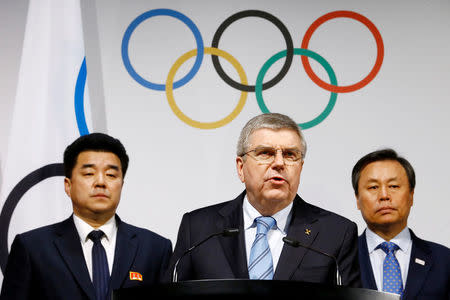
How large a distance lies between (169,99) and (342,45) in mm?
1170

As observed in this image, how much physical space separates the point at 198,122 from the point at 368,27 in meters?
1.27

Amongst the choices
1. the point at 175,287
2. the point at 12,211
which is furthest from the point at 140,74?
the point at 175,287

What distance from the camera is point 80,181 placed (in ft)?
10.1

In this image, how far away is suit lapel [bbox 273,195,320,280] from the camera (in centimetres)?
248

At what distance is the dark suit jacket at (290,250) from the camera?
2.49 metres

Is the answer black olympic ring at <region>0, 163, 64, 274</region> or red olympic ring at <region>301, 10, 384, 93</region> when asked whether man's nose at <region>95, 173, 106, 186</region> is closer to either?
black olympic ring at <region>0, 163, 64, 274</region>

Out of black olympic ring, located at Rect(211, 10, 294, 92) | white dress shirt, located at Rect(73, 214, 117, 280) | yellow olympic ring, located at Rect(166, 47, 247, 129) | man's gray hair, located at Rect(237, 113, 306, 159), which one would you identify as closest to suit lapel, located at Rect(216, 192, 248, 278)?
man's gray hair, located at Rect(237, 113, 306, 159)

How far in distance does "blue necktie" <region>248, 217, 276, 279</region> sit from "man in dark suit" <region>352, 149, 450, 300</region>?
2.66 ft

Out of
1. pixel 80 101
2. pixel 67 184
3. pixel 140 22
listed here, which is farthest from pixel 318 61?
pixel 67 184

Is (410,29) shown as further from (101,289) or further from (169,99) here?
(101,289)

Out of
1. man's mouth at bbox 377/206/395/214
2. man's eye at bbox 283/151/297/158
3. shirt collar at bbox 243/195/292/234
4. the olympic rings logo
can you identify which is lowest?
shirt collar at bbox 243/195/292/234

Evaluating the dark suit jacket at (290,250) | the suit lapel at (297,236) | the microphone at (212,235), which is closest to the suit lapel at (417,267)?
the dark suit jacket at (290,250)

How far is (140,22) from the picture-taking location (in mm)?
3814

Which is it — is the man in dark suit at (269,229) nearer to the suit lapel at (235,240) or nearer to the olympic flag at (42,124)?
the suit lapel at (235,240)
